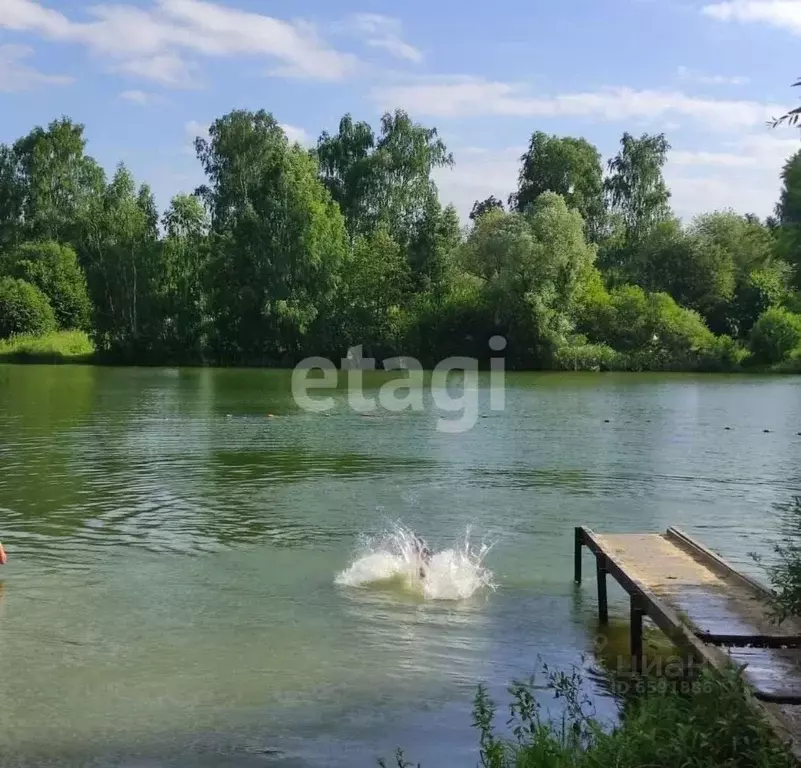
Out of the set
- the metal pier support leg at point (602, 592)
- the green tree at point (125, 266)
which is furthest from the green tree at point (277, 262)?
the metal pier support leg at point (602, 592)

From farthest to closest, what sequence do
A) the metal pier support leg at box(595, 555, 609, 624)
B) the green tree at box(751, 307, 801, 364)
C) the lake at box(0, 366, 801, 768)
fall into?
the green tree at box(751, 307, 801, 364)
the metal pier support leg at box(595, 555, 609, 624)
the lake at box(0, 366, 801, 768)

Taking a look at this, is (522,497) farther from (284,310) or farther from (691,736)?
(284,310)

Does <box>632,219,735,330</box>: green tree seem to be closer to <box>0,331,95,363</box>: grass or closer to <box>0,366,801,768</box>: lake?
<box>0,331,95,363</box>: grass

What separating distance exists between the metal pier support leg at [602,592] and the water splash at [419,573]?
1585mm

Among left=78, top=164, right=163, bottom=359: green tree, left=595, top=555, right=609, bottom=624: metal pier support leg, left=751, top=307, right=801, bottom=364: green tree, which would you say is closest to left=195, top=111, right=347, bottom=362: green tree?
left=78, top=164, right=163, bottom=359: green tree

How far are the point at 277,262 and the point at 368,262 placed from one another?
27.9 feet

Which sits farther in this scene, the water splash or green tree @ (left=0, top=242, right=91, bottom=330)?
green tree @ (left=0, top=242, right=91, bottom=330)

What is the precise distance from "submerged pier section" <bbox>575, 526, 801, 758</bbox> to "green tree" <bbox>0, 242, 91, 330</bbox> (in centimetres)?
8781

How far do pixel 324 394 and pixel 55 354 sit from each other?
1811 inches

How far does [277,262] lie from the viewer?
8081 cm

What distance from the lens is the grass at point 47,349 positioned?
287 ft

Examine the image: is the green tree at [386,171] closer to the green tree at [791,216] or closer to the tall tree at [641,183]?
the tall tree at [641,183]

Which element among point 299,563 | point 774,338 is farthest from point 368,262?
point 299,563

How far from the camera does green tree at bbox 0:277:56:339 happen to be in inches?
3610
